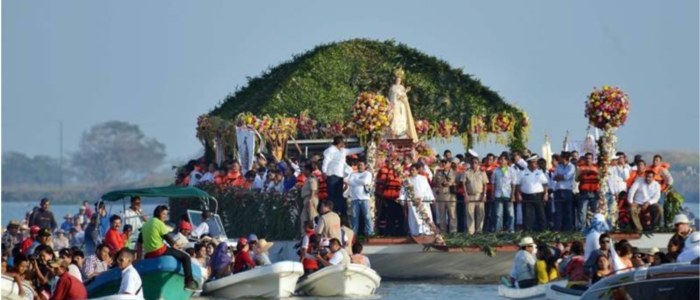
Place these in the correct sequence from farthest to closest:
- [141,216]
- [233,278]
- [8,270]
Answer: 1. [141,216]
2. [233,278]
3. [8,270]

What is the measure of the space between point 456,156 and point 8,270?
16.1m

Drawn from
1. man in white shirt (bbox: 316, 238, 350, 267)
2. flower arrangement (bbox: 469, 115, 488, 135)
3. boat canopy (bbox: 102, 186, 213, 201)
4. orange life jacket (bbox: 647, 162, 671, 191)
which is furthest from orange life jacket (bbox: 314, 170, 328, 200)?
flower arrangement (bbox: 469, 115, 488, 135)

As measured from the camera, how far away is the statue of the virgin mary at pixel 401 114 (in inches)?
1860

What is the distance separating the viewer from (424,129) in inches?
1975

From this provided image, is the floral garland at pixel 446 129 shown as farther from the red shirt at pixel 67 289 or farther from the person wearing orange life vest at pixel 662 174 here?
the red shirt at pixel 67 289

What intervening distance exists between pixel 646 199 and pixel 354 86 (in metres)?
11.8

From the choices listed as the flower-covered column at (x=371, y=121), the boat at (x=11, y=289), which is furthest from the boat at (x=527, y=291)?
the boat at (x=11, y=289)

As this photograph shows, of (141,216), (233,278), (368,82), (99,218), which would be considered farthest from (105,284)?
(368,82)

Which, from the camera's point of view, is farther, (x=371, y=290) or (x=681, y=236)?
(x=371, y=290)

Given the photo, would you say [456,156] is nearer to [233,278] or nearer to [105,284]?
[233,278]

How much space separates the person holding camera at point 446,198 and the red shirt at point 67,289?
13.8 m

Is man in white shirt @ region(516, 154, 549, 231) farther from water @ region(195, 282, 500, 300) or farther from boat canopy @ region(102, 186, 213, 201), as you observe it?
boat canopy @ region(102, 186, 213, 201)

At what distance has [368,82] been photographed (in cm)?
5162

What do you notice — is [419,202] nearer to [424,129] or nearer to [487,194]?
[487,194]
